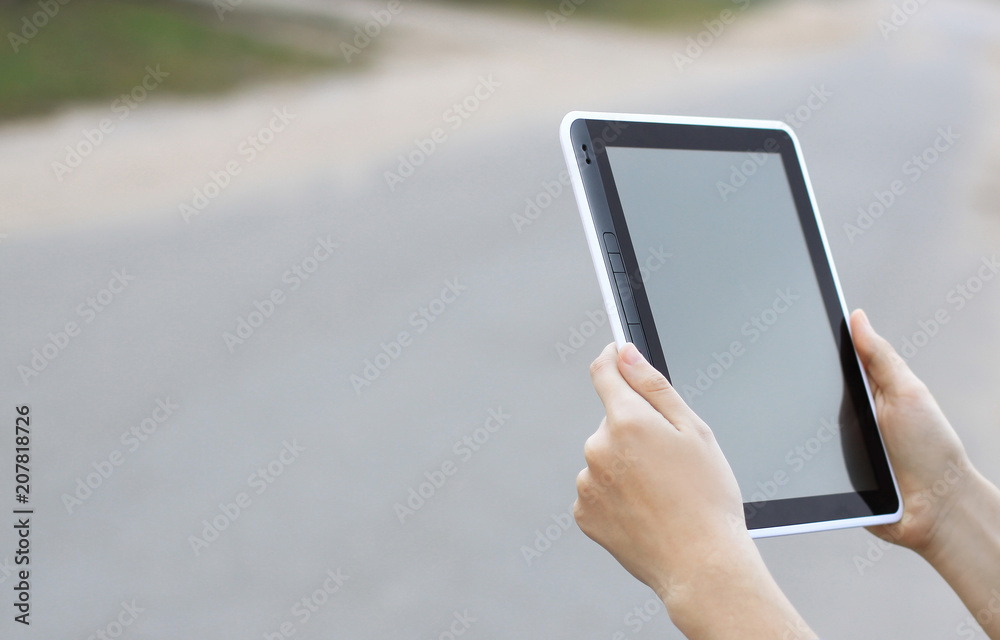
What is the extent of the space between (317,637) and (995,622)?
44.1 inches

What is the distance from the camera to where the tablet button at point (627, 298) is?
54 centimetres

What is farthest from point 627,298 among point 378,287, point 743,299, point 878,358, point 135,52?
point 135,52

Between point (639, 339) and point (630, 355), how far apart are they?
3cm

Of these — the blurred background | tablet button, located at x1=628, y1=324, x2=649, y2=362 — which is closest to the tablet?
tablet button, located at x1=628, y1=324, x2=649, y2=362

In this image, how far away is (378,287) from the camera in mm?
1655

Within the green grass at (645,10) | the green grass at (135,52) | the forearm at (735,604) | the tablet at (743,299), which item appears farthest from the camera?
the green grass at (645,10)

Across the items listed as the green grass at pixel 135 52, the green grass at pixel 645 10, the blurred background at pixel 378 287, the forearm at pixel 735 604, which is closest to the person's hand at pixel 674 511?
the forearm at pixel 735 604

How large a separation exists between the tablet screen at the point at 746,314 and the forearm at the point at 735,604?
0.10m

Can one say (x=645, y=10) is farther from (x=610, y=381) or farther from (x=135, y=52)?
(x=610, y=381)

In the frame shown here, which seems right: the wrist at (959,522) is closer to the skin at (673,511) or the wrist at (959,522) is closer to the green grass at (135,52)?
the skin at (673,511)

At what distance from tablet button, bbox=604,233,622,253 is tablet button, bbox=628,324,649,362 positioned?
6 cm

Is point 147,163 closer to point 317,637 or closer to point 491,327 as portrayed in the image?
point 491,327

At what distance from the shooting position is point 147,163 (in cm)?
167

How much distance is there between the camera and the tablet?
554 millimetres
